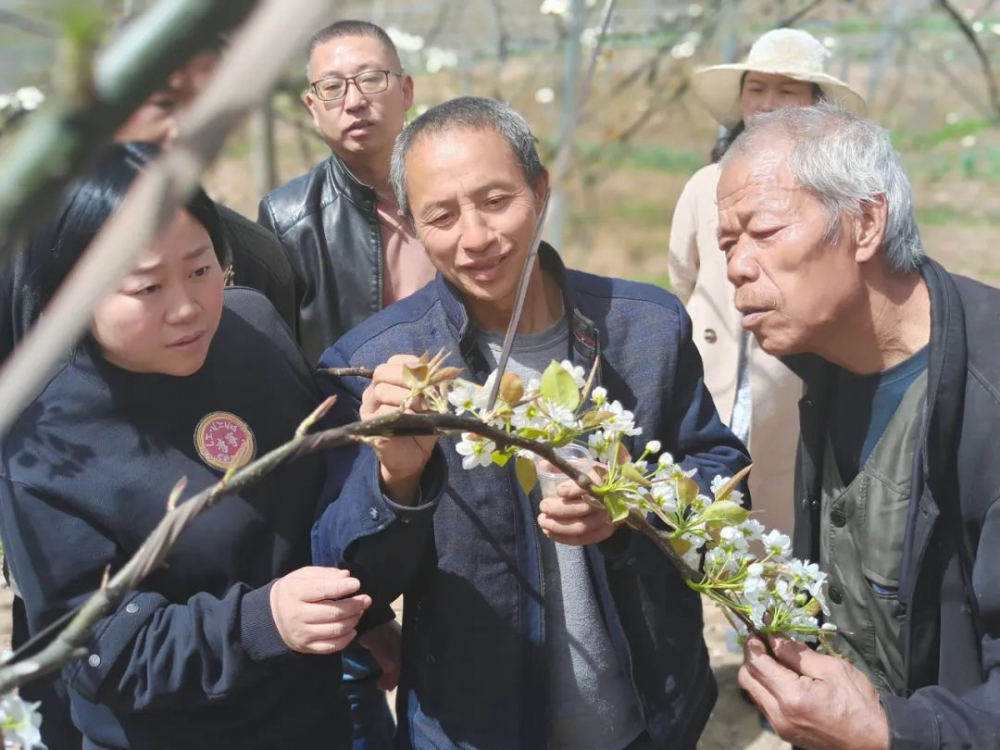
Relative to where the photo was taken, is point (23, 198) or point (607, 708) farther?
point (607, 708)

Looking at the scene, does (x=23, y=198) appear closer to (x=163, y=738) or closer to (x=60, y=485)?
(x=60, y=485)

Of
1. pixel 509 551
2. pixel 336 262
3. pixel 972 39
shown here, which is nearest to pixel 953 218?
pixel 972 39

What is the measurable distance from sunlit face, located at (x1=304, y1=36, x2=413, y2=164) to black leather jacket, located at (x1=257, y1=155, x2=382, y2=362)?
0.10m

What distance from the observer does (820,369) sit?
7.34 feet

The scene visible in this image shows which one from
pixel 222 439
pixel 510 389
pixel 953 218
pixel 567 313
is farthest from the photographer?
pixel 953 218

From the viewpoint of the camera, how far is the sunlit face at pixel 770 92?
138 inches

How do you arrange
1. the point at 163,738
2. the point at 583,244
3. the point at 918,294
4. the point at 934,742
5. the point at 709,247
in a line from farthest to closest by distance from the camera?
1. the point at 709,247
2. the point at 918,294
3. the point at 163,738
4. the point at 934,742
5. the point at 583,244

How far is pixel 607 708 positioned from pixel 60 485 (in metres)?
1.08

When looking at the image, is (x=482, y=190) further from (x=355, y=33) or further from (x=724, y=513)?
(x=355, y=33)

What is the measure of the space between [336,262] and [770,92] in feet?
4.96

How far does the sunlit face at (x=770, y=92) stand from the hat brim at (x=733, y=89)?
0.11ft

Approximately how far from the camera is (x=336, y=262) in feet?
11.0

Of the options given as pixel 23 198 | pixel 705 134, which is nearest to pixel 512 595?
pixel 23 198

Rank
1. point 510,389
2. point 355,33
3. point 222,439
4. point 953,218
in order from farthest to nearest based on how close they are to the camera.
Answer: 1. point 953,218
2. point 355,33
3. point 222,439
4. point 510,389
